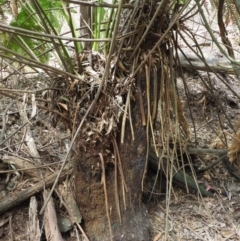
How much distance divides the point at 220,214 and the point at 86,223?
1.74ft

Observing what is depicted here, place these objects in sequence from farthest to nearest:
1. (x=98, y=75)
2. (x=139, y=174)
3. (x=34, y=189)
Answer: (x=34, y=189) → (x=139, y=174) → (x=98, y=75)

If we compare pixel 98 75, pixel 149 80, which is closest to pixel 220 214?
pixel 149 80

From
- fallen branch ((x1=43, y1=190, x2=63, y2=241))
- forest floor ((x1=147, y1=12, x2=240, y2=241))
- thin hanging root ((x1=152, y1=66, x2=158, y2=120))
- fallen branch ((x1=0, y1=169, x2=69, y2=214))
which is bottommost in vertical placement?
forest floor ((x1=147, y1=12, x2=240, y2=241))

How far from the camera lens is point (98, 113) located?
109 cm

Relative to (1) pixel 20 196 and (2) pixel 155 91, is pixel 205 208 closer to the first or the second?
(2) pixel 155 91

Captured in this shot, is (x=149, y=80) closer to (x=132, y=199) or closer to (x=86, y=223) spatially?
(x=132, y=199)

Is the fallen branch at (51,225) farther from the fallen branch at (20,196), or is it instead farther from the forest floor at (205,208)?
the forest floor at (205,208)

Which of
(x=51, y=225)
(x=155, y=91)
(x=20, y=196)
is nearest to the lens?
(x=155, y=91)

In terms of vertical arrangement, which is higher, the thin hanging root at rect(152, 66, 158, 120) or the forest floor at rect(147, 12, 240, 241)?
the thin hanging root at rect(152, 66, 158, 120)

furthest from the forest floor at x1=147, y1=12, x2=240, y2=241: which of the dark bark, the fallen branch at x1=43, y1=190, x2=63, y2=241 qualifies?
the fallen branch at x1=43, y1=190, x2=63, y2=241

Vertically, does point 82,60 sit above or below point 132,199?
above

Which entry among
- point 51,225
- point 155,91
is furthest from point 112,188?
point 155,91

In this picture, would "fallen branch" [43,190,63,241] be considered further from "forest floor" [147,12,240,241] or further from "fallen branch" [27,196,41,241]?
"forest floor" [147,12,240,241]

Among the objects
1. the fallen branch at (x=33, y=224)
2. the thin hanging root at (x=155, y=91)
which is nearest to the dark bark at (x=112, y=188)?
the thin hanging root at (x=155, y=91)
